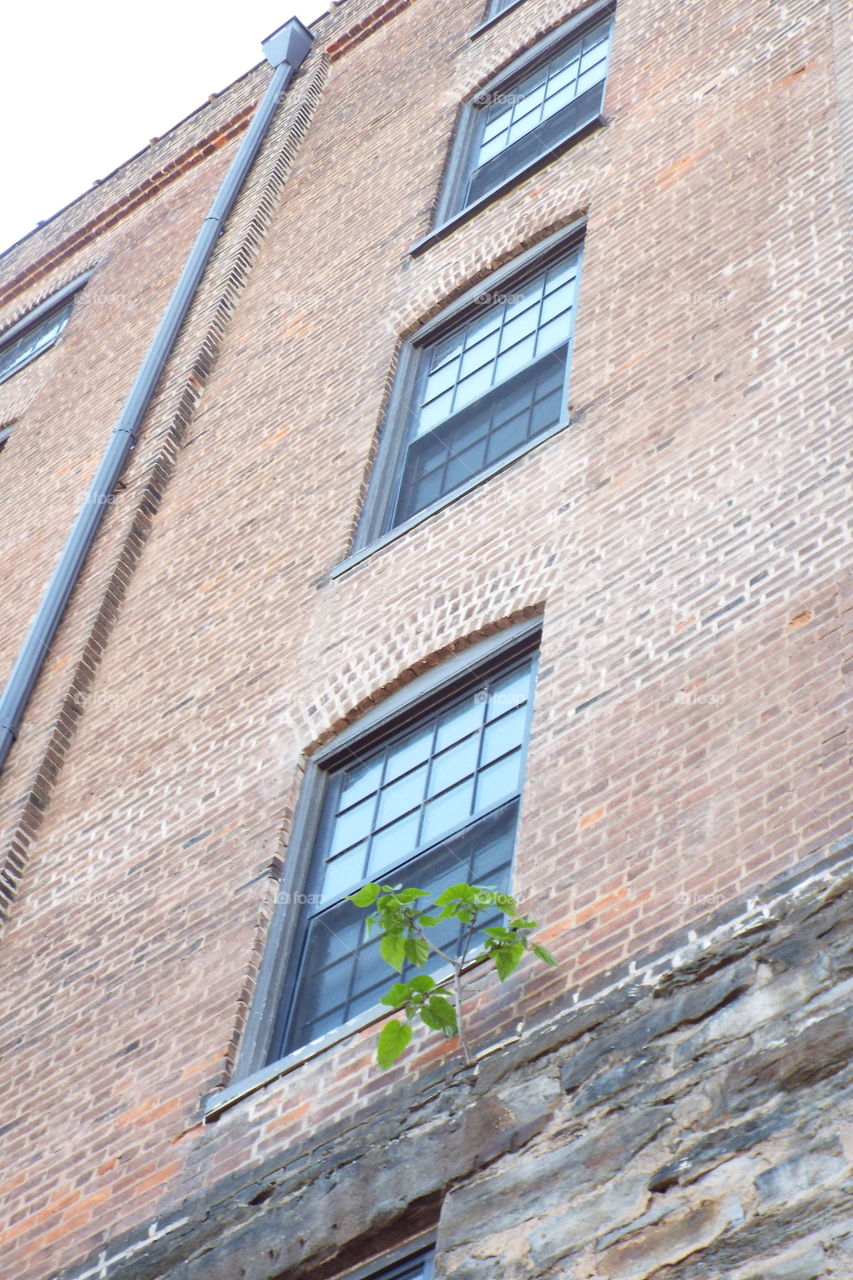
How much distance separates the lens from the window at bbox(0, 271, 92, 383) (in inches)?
772

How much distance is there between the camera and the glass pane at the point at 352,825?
9742mm

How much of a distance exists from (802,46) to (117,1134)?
8.67 m

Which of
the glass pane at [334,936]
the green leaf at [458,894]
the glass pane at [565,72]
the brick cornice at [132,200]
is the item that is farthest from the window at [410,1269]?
the brick cornice at [132,200]

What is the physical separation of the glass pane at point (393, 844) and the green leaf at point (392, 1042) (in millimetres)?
1914

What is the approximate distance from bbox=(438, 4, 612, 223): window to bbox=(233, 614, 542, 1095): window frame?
5.74 metres

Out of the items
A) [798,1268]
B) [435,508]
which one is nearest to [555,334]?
[435,508]

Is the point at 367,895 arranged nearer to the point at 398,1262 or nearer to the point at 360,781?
the point at 398,1262

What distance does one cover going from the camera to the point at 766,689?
26.0 feet

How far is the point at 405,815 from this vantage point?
9570 mm

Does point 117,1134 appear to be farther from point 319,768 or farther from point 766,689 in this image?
point 766,689

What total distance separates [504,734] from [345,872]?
114cm

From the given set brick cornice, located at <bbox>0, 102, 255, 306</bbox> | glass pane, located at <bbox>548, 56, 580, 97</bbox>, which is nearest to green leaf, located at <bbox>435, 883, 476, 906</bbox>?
glass pane, located at <bbox>548, 56, 580, 97</bbox>

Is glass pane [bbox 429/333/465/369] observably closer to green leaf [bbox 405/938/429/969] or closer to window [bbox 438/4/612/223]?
window [bbox 438/4/612/223]

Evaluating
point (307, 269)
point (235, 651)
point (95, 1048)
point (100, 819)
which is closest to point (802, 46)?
point (307, 269)
